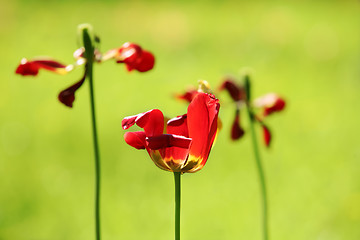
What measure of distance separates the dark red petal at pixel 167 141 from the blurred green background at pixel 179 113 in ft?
1.15

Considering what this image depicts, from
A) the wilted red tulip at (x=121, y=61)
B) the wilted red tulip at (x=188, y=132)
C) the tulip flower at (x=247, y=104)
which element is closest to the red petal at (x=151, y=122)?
the wilted red tulip at (x=188, y=132)

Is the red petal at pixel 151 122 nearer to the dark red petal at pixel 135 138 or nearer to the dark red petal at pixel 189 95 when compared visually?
the dark red petal at pixel 135 138

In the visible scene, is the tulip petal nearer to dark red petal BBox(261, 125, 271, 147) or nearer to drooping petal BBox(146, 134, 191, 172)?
dark red petal BBox(261, 125, 271, 147)

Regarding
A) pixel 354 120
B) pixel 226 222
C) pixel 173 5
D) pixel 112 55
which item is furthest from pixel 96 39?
Answer: pixel 173 5

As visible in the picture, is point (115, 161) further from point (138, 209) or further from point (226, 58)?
point (226, 58)

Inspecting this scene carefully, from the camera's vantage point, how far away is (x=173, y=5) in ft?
14.6

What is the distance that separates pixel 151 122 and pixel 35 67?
7.9 inches

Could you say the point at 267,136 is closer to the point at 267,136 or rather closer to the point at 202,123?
the point at 267,136

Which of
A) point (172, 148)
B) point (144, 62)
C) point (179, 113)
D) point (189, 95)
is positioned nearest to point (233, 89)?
point (189, 95)

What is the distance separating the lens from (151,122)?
0.54m

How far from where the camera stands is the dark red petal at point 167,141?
0.50 meters

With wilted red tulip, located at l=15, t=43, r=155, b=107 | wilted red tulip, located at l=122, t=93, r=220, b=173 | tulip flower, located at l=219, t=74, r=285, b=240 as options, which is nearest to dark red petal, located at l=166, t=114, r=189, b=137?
wilted red tulip, located at l=122, t=93, r=220, b=173

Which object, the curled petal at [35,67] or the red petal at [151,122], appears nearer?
the red petal at [151,122]

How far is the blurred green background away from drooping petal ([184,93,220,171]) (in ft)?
1.04
